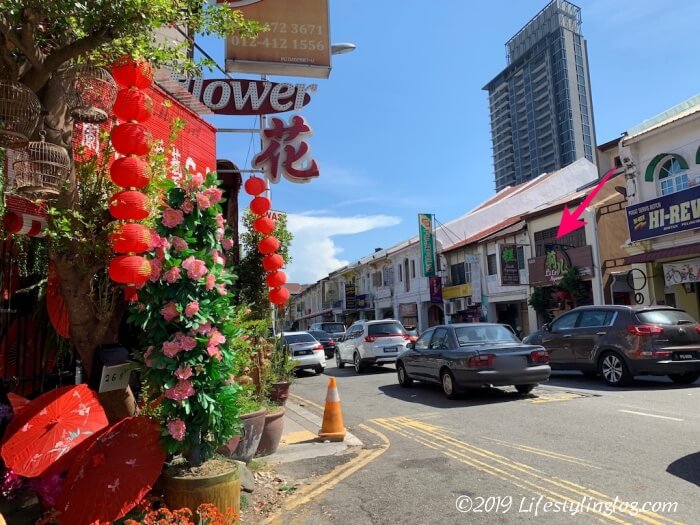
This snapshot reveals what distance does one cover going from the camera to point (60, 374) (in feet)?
18.5

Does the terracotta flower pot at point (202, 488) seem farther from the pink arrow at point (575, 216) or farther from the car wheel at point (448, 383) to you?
the pink arrow at point (575, 216)

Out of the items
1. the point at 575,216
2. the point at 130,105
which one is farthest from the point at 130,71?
the point at 575,216

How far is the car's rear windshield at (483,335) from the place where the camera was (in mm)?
10258

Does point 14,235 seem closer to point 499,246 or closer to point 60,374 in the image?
point 60,374

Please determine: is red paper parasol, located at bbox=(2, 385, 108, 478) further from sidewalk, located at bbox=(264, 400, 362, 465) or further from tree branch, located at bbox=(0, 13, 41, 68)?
sidewalk, located at bbox=(264, 400, 362, 465)

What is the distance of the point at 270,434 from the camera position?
664 centimetres

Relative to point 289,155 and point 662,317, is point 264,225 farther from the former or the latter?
point 662,317

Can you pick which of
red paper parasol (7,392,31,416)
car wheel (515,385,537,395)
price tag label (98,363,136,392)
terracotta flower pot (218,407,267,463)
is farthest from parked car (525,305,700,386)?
red paper parasol (7,392,31,416)

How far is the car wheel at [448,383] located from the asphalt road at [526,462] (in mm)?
194

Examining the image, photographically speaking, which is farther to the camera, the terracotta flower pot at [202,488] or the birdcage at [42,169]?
the birdcage at [42,169]

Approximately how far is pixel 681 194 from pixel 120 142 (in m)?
18.4

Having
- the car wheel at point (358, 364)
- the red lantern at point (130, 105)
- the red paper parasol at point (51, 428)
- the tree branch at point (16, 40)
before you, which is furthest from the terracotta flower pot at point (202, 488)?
the car wheel at point (358, 364)

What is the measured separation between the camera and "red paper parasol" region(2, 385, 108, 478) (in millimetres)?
3609

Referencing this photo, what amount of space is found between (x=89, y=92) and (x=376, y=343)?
42.5ft
